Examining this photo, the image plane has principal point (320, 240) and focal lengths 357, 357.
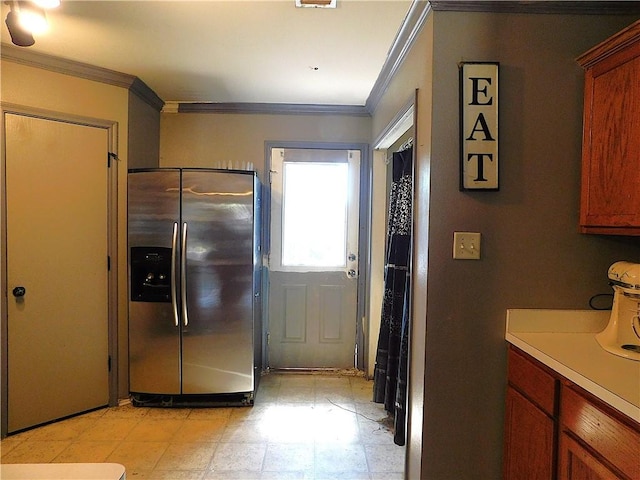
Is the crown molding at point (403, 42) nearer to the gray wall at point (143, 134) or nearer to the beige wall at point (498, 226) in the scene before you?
the beige wall at point (498, 226)

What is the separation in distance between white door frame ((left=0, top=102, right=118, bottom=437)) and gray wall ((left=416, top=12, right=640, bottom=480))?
2.22 meters

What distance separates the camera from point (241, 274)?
2.62 m

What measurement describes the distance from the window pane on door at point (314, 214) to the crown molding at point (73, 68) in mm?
1300

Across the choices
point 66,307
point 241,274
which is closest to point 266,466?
point 241,274

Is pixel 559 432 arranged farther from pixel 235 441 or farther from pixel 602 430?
pixel 235 441

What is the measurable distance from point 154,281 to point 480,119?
2281 mm

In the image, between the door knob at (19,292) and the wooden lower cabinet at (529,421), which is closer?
the wooden lower cabinet at (529,421)

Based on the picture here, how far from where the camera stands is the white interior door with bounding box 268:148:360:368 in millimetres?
3242

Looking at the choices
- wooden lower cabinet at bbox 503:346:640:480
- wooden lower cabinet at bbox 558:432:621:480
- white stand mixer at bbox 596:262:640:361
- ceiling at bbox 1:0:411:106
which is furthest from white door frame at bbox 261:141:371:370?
wooden lower cabinet at bbox 558:432:621:480

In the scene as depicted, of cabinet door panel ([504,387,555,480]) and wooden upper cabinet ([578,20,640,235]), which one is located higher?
wooden upper cabinet ([578,20,640,235])

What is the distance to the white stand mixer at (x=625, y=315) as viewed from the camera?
4.37ft

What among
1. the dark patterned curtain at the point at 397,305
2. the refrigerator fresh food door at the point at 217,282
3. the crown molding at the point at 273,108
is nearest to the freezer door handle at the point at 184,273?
the refrigerator fresh food door at the point at 217,282

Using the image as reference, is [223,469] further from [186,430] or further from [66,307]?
[66,307]

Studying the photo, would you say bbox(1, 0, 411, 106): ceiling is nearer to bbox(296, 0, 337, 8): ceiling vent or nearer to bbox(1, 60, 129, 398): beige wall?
bbox(296, 0, 337, 8): ceiling vent
